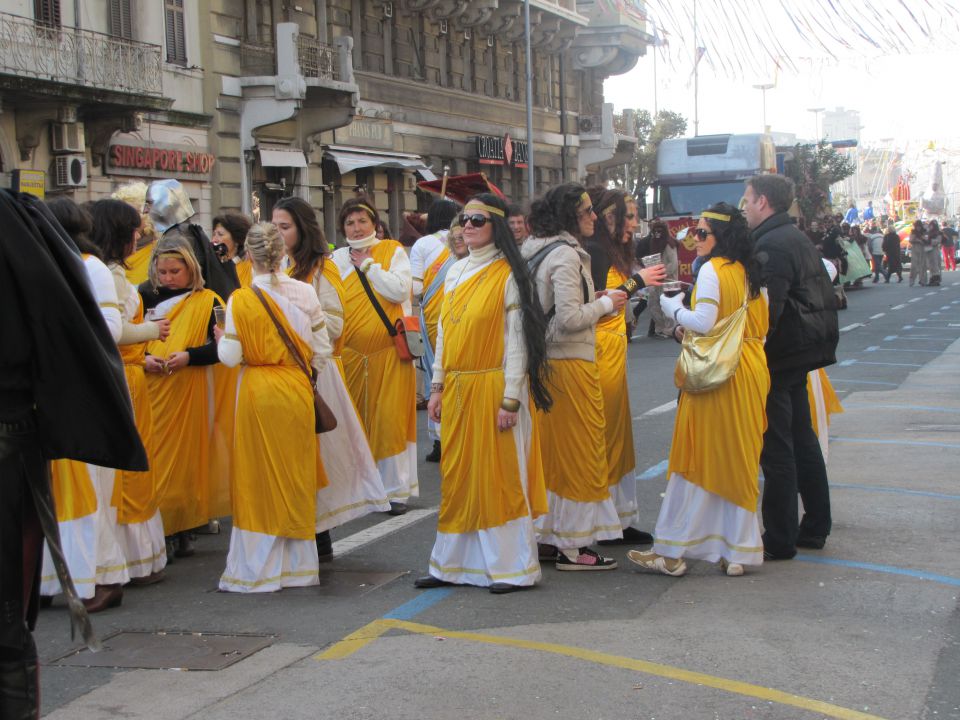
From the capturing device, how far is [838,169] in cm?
5112

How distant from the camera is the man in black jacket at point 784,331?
658 centimetres

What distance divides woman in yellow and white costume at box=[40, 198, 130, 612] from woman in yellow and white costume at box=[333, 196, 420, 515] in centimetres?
243

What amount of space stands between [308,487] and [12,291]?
3.18 meters

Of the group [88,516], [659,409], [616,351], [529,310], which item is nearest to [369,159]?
[659,409]

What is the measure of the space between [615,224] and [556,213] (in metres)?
0.84

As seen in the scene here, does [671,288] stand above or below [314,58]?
below

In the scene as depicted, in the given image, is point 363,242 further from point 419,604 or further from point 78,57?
point 78,57

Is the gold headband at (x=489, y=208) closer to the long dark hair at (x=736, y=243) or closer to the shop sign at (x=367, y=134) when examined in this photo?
the long dark hair at (x=736, y=243)

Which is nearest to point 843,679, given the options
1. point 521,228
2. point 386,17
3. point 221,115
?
point 521,228

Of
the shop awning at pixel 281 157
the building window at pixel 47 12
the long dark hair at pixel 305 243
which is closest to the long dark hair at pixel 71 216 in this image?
the long dark hair at pixel 305 243

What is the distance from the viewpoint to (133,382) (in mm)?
6652

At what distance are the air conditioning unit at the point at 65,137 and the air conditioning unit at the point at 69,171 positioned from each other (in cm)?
14

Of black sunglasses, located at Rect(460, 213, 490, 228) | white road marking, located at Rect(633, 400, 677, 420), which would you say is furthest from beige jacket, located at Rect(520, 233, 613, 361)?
white road marking, located at Rect(633, 400, 677, 420)

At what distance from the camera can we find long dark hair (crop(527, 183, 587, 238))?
21.7 feet
